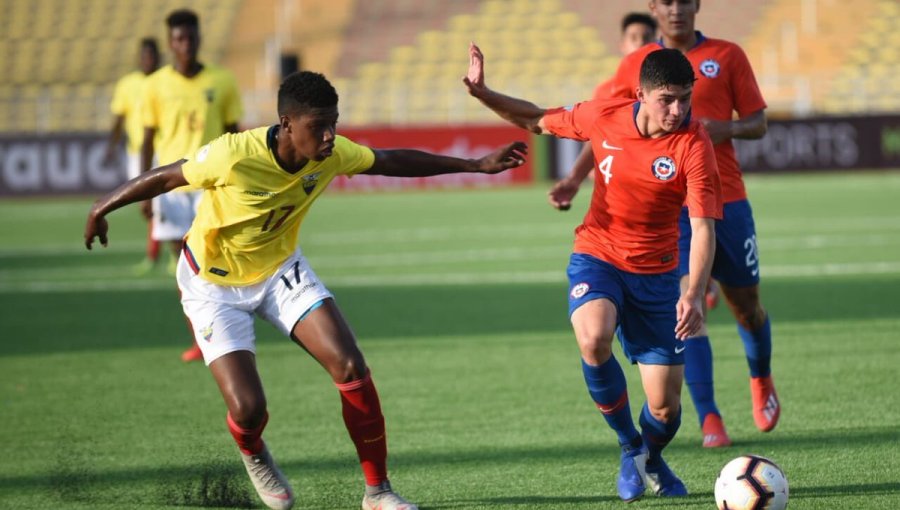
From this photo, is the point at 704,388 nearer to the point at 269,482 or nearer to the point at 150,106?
the point at 269,482

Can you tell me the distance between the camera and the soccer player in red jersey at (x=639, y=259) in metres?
5.75

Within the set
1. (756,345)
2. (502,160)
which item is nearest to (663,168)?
(502,160)

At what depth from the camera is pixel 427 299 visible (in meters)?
13.3

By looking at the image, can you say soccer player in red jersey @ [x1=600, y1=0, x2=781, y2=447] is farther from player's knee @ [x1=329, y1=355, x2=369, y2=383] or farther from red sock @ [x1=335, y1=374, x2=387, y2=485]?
player's knee @ [x1=329, y1=355, x2=369, y2=383]

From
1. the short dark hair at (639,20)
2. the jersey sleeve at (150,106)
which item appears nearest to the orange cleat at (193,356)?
the jersey sleeve at (150,106)

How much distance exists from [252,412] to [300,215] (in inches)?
37.1

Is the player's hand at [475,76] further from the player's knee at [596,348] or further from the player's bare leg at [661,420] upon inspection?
the player's bare leg at [661,420]

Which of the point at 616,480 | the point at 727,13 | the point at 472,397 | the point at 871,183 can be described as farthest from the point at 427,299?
the point at 727,13

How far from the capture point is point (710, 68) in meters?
7.16

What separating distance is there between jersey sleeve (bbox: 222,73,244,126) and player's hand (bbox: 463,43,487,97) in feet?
14.8

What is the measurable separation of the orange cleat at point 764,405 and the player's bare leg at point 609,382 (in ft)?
4.73

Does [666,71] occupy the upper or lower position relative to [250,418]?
upper

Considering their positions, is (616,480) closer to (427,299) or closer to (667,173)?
(667,173)

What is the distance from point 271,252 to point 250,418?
2.59 feet
